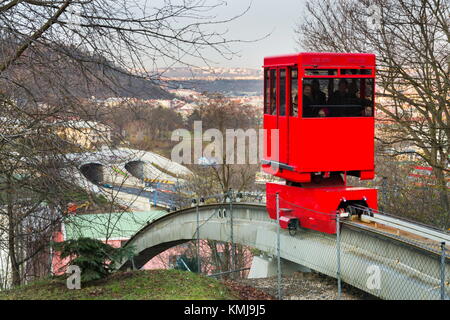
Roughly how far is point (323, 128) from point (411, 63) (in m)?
10.3

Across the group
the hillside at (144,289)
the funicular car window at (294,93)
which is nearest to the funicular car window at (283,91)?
the funicular car window at (294,93)

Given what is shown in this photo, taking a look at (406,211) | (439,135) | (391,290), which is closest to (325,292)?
(391,290)

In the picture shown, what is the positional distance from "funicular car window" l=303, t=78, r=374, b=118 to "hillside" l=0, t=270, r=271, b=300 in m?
4.00

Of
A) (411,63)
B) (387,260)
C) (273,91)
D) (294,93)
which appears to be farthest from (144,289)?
(411,63)

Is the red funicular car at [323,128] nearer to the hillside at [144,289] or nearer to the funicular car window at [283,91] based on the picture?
the funicular car window at [283,91]

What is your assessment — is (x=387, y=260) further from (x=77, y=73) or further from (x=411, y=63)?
(x=411, y=63)

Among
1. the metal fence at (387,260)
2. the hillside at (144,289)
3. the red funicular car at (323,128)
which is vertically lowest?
the hillside at (144,289)

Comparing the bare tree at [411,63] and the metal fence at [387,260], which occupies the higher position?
the bare tree at [411,63]

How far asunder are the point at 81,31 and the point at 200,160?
3475 cm

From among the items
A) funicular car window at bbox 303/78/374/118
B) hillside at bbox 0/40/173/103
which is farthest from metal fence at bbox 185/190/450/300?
hillside at bbox 0/40/173/103

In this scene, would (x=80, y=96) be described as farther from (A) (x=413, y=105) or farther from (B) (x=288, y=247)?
(A) (x=413, y=105)

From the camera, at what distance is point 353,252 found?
11.8 m

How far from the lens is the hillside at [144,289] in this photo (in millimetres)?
10180

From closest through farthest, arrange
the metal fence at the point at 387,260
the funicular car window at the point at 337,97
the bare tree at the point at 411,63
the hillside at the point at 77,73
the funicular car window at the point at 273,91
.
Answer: the hillside at the point at 77,73 → the metal fence at the point at 387,260 → the funicular car window at the point at 337,97 → the funicular car window at the point at 273,91 → the bare tree at the point at 411,63
